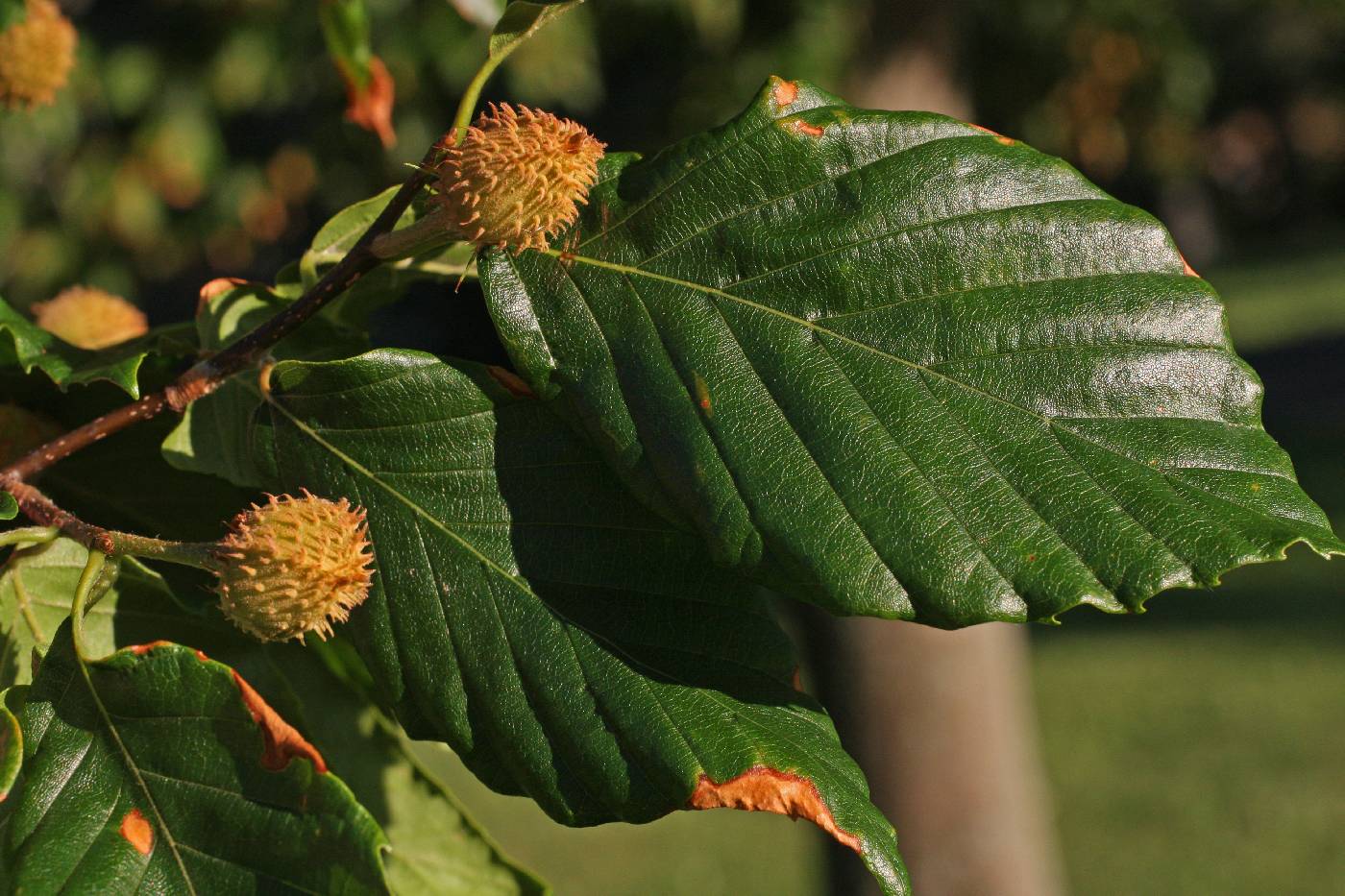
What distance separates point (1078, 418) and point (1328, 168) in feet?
121

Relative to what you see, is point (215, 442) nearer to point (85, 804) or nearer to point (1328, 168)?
point (85, 804)

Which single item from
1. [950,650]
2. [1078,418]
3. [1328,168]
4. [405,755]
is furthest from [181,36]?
[1328,168]

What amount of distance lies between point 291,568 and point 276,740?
12cm

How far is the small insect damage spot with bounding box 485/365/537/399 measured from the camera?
3.49 ft

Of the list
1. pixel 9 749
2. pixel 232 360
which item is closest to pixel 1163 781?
pixel 232 360

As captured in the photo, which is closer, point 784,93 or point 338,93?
point 784,93

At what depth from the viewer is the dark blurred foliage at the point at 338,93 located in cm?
452

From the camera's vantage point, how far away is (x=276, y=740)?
0.96m

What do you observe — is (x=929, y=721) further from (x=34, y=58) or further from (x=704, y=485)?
(x=704, y=485)

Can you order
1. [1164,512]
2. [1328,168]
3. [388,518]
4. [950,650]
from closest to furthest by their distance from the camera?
1. [1164,512]
2. [388,518]
3. [950,650]
4. [1328,168]

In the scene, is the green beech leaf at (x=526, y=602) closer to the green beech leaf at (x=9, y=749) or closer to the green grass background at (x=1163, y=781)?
the green beech leaf at (x=9, y=749)

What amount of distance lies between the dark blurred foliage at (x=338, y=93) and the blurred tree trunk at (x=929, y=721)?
10 cm

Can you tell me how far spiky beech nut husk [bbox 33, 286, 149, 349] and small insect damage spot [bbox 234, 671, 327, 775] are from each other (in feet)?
2.16

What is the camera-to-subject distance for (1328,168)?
111 ft
